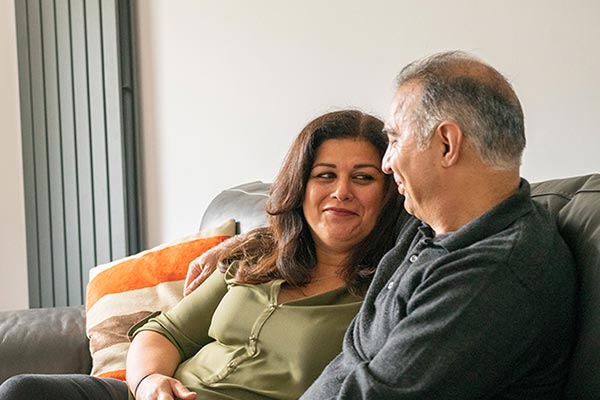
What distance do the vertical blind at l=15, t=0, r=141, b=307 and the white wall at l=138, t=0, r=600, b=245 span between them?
0.10 metres

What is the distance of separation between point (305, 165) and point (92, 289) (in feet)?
2.74

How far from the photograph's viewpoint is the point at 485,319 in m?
1.36

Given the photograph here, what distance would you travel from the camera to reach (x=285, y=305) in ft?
6.50

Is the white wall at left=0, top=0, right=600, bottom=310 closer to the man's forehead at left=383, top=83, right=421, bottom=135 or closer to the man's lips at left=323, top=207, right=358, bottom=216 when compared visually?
the man's lips at left=323, top=207, right=358, bottom=216

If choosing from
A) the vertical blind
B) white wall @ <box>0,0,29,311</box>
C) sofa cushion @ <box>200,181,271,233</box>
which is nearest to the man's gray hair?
sofa cushion @ <box>200,181,271,233</box>

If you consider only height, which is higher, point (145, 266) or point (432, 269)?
point (432, 269)

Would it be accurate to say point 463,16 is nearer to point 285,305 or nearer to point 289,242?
point 289,242

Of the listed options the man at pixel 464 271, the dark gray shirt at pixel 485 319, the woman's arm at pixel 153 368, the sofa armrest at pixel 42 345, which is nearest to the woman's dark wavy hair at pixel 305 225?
the woman's arm at pixel 153 368

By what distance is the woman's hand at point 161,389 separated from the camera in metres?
1.94

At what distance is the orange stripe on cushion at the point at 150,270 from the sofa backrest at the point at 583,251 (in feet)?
3.43

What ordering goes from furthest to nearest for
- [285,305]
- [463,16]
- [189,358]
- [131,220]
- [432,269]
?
Answer: [131,220], [463,16], [189,358], [285,305], [432,269]

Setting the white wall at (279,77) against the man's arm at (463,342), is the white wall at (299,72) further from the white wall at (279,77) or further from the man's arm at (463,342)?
the man's arm at (463,342)

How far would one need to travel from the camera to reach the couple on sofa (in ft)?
4.53

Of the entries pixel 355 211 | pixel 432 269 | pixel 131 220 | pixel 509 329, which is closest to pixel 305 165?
pixel 355 211
